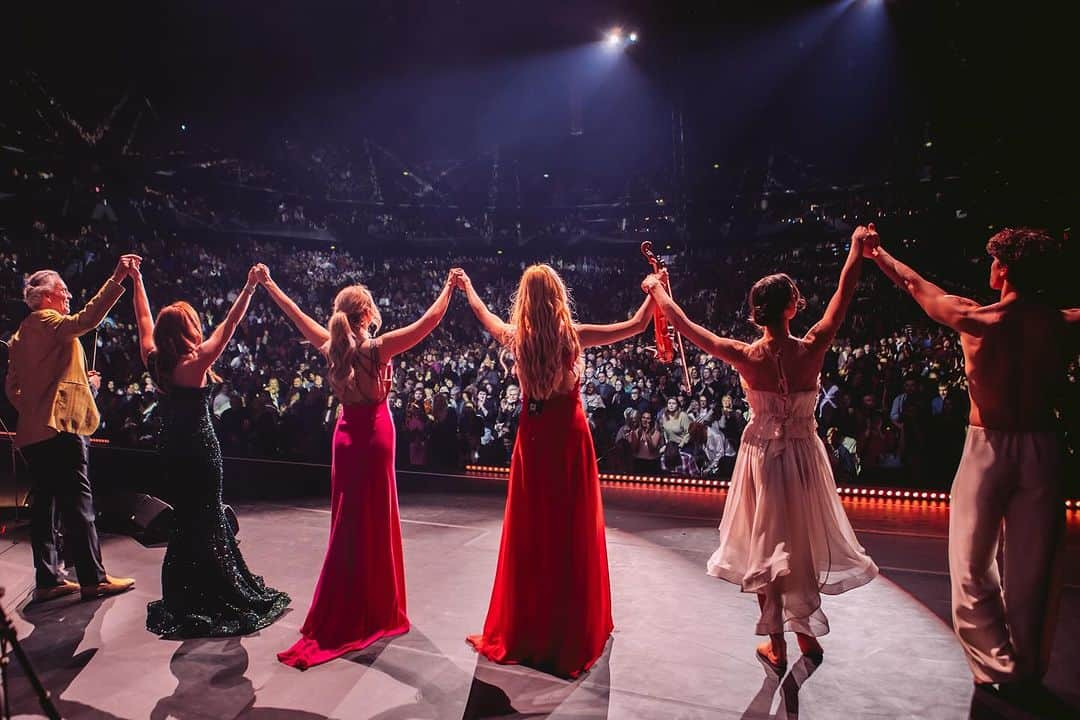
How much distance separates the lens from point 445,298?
3.16 meters

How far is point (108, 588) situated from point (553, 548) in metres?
2.78

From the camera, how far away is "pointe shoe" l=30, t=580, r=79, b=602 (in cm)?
378

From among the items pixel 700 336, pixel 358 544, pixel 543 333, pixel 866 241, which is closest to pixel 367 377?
pixel 358 544

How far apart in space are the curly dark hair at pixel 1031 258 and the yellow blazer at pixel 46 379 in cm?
442

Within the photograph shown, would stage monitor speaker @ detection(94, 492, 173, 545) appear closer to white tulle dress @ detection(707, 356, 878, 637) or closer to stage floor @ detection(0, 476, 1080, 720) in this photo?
stage floor @ detection(0, 476, 1080, 720)

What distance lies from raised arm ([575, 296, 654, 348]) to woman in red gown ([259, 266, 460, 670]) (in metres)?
0.67

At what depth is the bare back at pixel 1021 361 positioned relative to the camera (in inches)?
102

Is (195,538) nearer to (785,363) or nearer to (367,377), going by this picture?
(367,377)

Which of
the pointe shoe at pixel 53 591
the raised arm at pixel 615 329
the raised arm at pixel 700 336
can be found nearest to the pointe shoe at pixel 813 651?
the raised arm at pixel 700 336

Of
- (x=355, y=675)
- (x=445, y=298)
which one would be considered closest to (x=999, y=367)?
(x=445, y=298)

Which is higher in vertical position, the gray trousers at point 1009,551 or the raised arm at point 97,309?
the raised arm at point 97,309

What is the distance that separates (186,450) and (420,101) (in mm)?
→ 12000

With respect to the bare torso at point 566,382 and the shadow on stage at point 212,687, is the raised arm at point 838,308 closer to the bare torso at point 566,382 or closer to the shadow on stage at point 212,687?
the bare torso at point 566,382

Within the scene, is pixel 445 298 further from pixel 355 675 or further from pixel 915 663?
pixel 915 663
